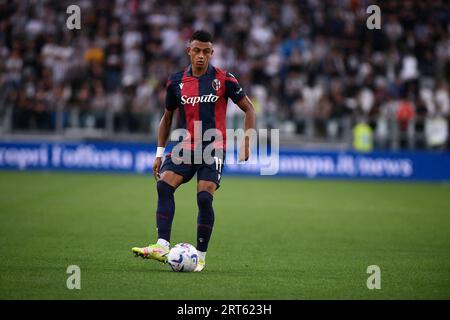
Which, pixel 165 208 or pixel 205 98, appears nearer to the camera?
pixel 165 208

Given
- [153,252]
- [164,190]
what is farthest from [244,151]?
[153,252]

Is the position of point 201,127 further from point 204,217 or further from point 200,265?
point 200,265

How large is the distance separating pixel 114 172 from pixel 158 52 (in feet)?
13.9

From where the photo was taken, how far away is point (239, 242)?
37.1 ft

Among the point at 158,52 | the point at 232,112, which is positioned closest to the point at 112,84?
the point at 158,52

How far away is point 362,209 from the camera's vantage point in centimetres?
1661

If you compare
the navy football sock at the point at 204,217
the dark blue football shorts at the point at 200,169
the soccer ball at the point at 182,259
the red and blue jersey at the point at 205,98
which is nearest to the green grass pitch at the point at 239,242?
the soccer ball at the point at 182,259

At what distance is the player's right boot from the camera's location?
833 cm

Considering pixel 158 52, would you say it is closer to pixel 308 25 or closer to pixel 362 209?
pixel 308 25

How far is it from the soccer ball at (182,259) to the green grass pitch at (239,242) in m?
0.14

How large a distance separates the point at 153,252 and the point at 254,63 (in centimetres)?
1825

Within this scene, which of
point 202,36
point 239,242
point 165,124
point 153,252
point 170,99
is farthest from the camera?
point 239,242

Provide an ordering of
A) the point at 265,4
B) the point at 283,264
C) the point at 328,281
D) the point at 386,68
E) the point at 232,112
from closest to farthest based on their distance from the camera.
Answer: the point at 328,281 < the point at 283,264 < the point at 232,112 < the point at 386,68 < the point at 265,4

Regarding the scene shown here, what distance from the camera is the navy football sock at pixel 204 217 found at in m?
8.63
